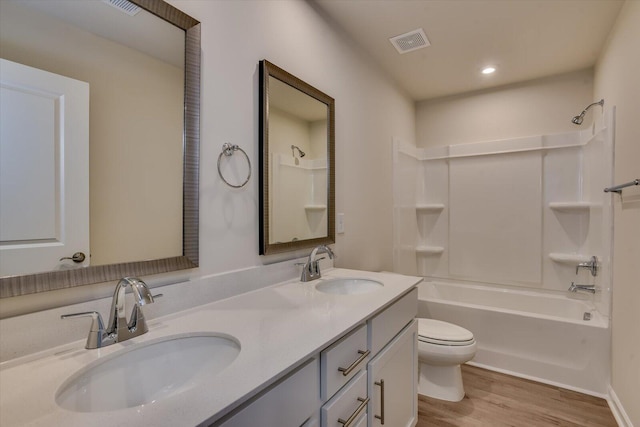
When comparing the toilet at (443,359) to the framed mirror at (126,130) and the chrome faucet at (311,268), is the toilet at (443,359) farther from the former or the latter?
the framed mirror at (126,130)

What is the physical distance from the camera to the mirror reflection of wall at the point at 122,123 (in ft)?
2.71

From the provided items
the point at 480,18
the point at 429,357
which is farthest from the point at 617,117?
the point at 429,357

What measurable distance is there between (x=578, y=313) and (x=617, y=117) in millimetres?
1578

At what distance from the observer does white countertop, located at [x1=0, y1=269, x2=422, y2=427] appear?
1.81 feet

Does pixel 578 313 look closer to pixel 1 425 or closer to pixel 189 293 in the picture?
pixel 189 293

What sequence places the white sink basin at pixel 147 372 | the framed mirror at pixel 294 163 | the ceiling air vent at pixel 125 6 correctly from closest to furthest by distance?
the white sink basin at pixel 147 372 → the ceiling air vent at pixel 125 6 → the framed mirror at pixel 294 163

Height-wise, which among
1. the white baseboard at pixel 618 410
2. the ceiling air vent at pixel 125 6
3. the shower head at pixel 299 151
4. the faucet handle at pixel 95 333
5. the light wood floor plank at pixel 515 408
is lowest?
the light wood floor plank at pixel 515 408

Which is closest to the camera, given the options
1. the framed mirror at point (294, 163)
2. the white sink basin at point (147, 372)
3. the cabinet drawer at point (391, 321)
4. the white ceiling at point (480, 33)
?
the white sink basin at point (147, 372)

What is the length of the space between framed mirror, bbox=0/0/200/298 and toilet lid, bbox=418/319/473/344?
5.30 ft

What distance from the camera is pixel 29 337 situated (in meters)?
0.77

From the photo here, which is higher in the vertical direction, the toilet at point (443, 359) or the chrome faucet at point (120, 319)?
the chrome faucet at point (120, 319)

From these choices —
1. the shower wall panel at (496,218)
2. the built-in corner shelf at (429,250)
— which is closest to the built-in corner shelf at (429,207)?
the shower wall panel at (496,218)

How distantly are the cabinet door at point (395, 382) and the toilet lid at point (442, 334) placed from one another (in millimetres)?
440

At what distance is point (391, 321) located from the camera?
1344 millimetres
